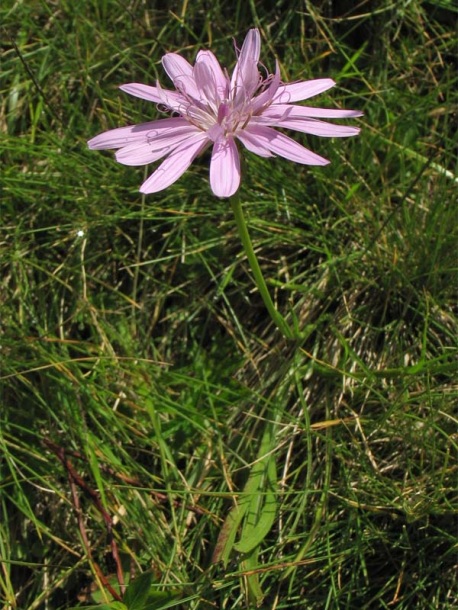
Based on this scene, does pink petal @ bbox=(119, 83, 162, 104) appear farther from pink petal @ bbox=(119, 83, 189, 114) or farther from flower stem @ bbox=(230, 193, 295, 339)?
flower stem @ bbox=(230, 193, 295, 339)

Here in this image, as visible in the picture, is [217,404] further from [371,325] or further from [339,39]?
[339,39]

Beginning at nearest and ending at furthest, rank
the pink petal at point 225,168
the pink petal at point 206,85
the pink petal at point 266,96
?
1. the pink petal at point 225,168
2. the pink petal at point 266,96
3. the pink petal at point 206,85

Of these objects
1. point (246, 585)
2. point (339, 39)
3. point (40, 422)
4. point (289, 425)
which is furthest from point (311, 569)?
point (339, 39)

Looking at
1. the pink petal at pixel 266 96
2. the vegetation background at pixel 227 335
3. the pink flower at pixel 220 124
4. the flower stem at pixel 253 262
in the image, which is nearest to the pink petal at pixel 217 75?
the pink flower at pixel 220 124

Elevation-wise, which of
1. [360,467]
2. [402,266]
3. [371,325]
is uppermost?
[402,266]

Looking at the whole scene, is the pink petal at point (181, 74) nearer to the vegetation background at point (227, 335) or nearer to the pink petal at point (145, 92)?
the pink petal at point (145, 92)

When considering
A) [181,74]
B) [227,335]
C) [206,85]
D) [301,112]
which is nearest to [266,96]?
[301,112]

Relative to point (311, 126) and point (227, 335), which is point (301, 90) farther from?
point (227, 335)
